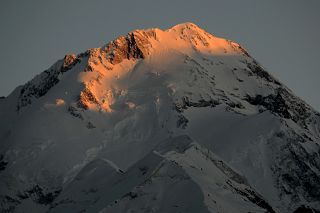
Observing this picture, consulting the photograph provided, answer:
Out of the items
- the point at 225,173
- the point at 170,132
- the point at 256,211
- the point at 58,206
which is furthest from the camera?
the point at 170,132

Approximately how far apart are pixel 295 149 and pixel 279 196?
17.0 meters

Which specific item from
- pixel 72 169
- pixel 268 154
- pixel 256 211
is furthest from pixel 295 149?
pixel 256 211

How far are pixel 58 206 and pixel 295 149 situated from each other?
8555cm

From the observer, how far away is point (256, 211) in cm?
9156

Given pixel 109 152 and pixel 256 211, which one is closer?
pixel 256 211

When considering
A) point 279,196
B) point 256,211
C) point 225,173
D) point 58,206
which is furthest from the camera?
point 279,196

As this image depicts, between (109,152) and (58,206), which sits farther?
(109,152)

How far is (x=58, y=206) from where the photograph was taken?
379ft

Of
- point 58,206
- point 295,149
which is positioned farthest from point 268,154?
point 58,206

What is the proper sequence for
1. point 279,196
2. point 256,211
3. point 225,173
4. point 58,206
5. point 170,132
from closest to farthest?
point 256,211
point 225,173
point 58,206
point 279,196
point 170,132

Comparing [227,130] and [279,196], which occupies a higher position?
[227,130]

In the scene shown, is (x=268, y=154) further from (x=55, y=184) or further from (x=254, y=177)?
(x=55, y=184)

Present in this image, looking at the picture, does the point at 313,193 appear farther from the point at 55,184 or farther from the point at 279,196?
the point at 55,184

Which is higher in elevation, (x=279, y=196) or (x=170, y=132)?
(x=170, y=132)
